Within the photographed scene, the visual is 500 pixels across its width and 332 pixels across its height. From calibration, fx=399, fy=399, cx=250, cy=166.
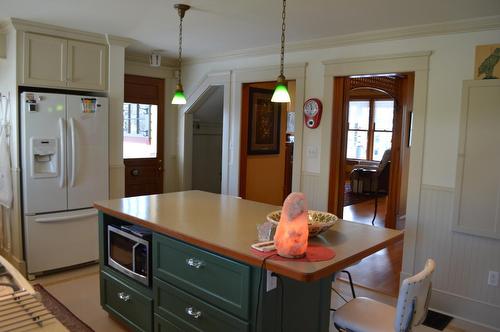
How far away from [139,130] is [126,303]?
9.72 feet

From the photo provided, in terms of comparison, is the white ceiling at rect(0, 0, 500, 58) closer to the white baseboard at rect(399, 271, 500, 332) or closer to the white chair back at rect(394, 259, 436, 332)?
the white chair back at rect(394, 259, 436, 332)

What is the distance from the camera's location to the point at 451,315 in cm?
327

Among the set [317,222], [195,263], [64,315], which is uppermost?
[317,222]

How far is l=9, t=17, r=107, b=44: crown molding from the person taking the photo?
361 cm

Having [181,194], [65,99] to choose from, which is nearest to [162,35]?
[65,99]

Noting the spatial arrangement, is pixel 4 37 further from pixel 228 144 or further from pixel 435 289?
pixel 435 289

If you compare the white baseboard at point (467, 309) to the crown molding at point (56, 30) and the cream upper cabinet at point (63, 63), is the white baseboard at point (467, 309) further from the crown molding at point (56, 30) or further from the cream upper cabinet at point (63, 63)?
the crown molding at point (56, 30)

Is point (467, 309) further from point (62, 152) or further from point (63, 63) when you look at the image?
point (63, 63)

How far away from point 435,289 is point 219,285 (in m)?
2.23

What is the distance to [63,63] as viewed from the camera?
3.93 m

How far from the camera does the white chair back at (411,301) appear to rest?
1709mm

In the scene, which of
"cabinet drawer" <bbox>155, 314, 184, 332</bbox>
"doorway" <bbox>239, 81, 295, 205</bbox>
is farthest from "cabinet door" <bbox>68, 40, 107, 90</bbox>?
"cabinet drawer" <bbox>155, 314, 184, 332</bbox>

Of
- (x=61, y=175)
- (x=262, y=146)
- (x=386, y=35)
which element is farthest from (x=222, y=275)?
(x=262, y=146)

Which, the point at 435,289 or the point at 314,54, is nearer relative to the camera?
the point at 435,289
